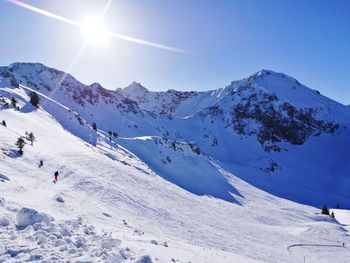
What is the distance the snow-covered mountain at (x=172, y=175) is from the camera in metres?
15.4

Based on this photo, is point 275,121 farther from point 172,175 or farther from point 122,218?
point 122,218

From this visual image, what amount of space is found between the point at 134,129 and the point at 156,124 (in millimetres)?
15507

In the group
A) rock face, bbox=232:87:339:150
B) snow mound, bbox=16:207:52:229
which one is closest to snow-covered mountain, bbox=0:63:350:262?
snow mound, bbox=16:207:52:229

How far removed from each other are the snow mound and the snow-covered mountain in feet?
0.19

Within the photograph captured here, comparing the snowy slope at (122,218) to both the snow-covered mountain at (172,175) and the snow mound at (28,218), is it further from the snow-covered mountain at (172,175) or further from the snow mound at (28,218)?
the snow mound at (28,218)

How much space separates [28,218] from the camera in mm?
12875

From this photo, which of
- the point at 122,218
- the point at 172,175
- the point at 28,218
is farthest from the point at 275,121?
the point at 28,218

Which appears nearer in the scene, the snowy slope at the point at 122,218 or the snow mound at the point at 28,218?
the snowy slope at the point at 122,218

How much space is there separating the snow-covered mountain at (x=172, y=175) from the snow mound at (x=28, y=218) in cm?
6

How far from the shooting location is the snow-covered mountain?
15.4m

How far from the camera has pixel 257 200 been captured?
63.3 metres

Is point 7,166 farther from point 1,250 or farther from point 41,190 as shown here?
point 1,250

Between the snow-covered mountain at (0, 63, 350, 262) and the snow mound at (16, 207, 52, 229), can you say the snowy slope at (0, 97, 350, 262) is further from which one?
the snow mound at (16, 207, 52, 229)

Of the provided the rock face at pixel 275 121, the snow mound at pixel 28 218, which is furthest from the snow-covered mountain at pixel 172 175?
the rock face at pixel 275 121
